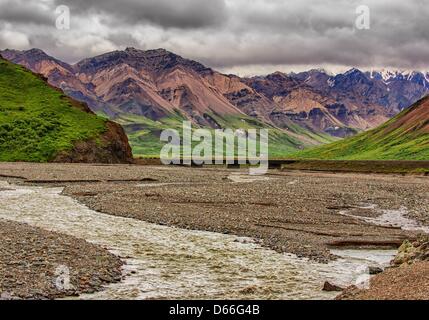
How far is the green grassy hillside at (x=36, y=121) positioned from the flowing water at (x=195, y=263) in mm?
92017

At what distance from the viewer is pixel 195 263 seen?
99.8 ft

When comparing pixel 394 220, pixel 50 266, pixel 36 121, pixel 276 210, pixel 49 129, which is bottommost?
pixel 394 220

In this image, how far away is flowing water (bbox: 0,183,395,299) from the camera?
24.5m

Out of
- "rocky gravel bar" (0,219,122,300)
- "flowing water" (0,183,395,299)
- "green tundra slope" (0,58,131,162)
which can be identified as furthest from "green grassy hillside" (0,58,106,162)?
"rocky gravel bar" (0,219,122,300)

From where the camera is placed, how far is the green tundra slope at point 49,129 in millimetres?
136000

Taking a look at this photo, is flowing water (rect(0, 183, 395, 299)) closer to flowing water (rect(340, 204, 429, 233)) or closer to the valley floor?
the valley floor

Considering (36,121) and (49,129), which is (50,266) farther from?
(36,121)

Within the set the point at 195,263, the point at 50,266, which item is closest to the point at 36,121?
the point at 195,263

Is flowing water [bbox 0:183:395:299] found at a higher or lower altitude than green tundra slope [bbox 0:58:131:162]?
lower

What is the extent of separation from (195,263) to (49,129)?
4976 inches

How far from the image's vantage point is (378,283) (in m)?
24.5

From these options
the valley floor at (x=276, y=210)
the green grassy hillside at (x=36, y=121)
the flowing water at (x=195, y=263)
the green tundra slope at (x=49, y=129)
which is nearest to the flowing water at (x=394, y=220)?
the valley floor at (x=276, y=210)

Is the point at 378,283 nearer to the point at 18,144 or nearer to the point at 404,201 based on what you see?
the point at 404,201

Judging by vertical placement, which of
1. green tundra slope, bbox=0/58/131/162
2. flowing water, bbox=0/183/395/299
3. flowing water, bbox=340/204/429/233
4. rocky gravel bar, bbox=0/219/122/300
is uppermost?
green tundra slope, bbox=0/58/131/162
